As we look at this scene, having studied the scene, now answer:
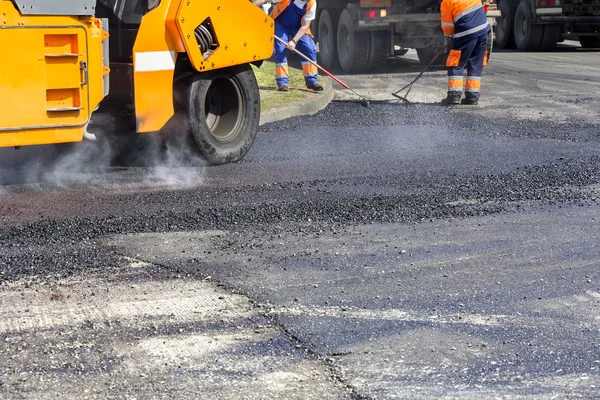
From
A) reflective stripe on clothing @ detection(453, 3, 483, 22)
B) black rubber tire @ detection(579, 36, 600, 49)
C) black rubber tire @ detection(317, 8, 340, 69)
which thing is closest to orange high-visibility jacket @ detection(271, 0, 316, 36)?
reflective stripe on clothing @ detection(453, 3, 483, 22)

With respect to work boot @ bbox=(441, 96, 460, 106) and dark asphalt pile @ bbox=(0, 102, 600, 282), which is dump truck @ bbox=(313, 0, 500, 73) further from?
dark asphalt pile @ bbox=(0, 102, 600, 282)

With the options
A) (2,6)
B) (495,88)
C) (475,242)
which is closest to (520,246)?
(475,242)

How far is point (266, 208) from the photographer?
619 cm

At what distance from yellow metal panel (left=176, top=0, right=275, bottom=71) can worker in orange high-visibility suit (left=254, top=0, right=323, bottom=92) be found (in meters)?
4.09

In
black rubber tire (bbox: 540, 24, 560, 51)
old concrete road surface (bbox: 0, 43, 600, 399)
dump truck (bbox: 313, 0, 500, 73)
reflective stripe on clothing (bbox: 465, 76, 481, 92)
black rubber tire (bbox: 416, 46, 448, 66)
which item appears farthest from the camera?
black rubber tire (bbox: 540, 24, 560, 51)

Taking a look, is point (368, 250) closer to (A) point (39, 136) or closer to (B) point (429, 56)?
(A) point (39, 136)

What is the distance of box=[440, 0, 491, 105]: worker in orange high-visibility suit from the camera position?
11.7 metres

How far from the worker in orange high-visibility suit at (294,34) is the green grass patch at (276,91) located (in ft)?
0.59

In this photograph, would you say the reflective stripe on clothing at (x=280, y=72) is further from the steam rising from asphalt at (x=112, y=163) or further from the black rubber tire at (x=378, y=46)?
the steam rising from asphalt at (x=112, y=163)

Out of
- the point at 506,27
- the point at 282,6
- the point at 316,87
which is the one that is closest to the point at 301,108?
the point at 316,87

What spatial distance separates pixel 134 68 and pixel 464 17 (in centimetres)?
592

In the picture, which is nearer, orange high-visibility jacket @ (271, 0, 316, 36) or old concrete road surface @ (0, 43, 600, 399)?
old concrete road surface @ (0, 43, 600, 399)

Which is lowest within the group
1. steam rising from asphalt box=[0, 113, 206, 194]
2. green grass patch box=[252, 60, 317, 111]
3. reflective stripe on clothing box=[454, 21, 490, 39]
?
steam rising from asphalt box=[0, 113, 206, 194]

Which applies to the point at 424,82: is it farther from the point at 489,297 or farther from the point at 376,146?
the point at 489,297
